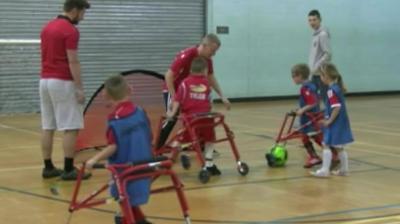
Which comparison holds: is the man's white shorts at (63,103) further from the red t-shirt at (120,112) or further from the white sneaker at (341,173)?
the white sneaker at (341,173)

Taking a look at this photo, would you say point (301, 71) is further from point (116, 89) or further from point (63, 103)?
point (116, 89)

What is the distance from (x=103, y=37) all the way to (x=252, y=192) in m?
10.0

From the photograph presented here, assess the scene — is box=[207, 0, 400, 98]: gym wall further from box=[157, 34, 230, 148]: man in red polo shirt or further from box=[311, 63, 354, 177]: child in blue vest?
box=[311, 63, 354, 177]: child in blue vest

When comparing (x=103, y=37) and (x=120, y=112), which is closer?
(x=120, y=112)

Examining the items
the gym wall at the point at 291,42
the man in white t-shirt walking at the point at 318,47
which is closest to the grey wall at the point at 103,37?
the gym wall at the point at 291,42

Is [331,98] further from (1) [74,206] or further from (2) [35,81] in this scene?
(2) [35,81]

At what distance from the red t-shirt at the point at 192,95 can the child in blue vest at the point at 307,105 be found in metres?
1.32

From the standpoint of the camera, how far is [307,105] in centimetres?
826

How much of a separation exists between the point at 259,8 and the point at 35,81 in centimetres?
609

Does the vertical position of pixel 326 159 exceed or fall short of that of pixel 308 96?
it falls short

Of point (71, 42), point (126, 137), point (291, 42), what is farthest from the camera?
point (291, 42)

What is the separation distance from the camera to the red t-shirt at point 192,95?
7324 mm

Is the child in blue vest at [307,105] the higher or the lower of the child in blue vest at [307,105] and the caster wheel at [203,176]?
the higher

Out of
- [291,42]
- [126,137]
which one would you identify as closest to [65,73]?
[126,137]
